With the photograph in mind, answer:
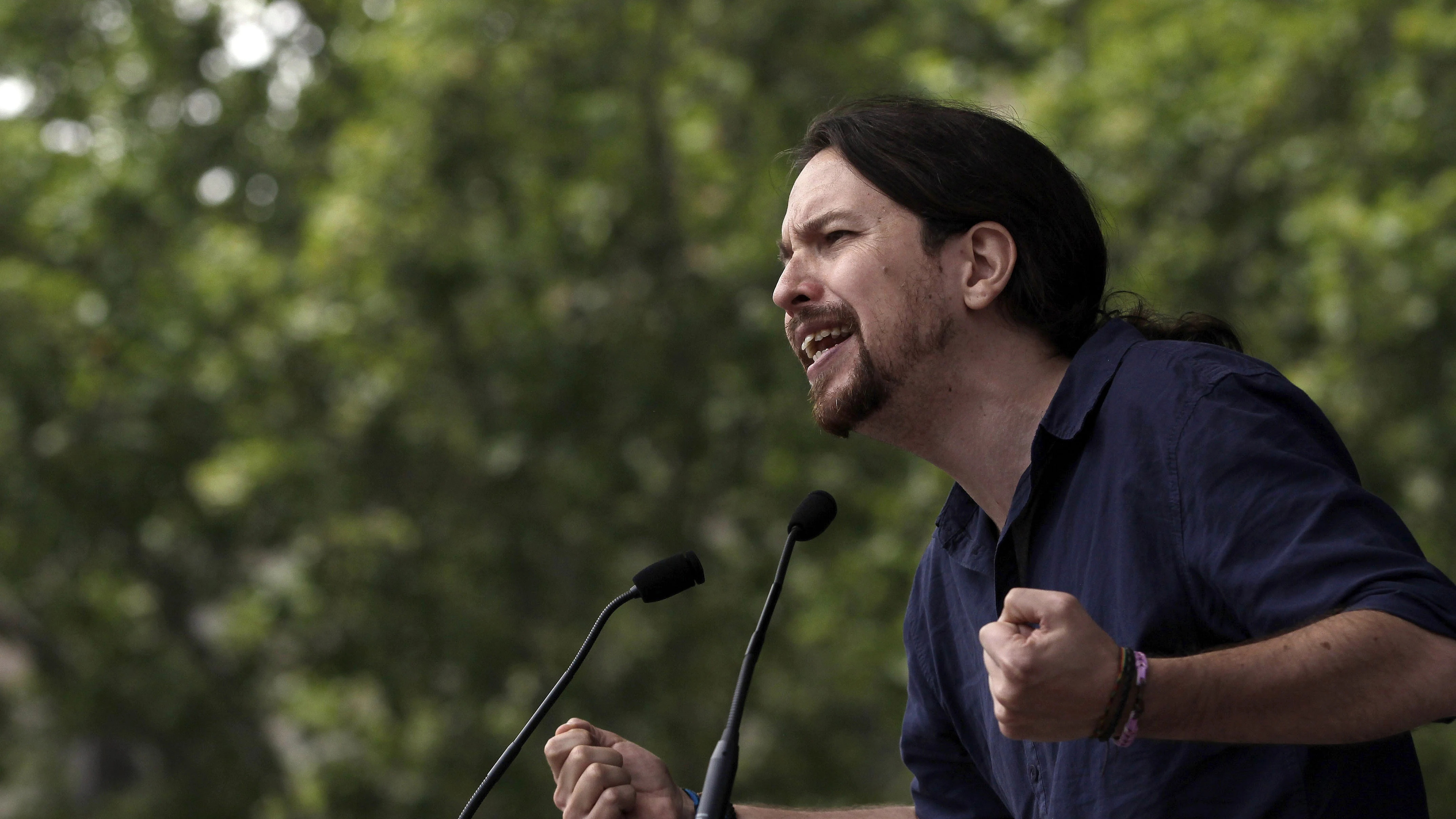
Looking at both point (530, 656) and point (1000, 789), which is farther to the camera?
point (530, 656)

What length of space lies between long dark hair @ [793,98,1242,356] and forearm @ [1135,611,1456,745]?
2.81 feet

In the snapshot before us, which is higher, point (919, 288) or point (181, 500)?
point (919, 288)

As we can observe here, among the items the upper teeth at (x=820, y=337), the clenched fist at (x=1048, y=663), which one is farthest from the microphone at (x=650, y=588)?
the clenched fist at (x=1048, y=663)

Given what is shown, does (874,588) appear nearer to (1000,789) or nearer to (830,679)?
(830,679)

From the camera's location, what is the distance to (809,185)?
269 centimetres

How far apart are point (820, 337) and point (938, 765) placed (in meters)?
0.87

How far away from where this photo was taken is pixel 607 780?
2490mm

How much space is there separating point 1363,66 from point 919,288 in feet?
22.1

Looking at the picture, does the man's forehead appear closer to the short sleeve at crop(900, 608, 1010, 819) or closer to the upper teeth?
the upper teeth

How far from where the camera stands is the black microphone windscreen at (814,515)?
2465 mm

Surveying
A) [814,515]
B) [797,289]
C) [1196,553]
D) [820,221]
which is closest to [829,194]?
[820,221]

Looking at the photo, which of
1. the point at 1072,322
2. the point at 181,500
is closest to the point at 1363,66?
the point at 1072,322

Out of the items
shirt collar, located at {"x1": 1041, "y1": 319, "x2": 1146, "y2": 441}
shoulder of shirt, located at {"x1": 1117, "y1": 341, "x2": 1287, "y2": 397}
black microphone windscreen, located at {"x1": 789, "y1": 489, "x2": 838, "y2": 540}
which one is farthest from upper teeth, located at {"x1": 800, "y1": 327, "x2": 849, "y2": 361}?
shoulder of shirt, located at {"x1": 1117, "y1": 341, "x2": 1287, "y2": 397}

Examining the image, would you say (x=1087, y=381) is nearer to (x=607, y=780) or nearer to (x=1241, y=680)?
(x=1241, y=680)
